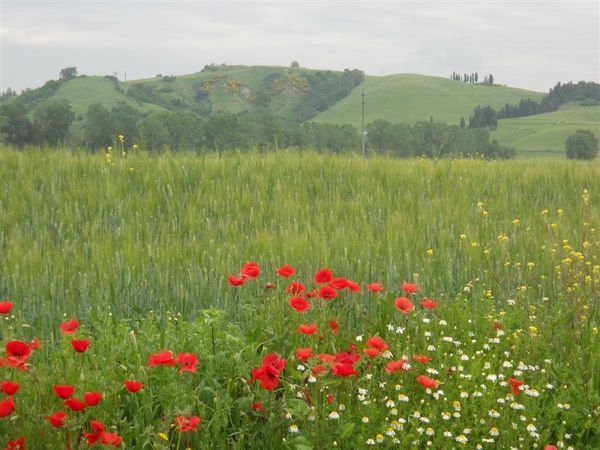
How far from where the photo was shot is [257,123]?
313ft

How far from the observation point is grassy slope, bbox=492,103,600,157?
381 feet

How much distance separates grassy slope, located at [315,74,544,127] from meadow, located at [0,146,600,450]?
130 meters

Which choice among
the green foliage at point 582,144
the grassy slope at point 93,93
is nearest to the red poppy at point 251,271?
the green foliage at point 582,144

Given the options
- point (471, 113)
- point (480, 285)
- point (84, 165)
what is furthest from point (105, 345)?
point (471, 113)

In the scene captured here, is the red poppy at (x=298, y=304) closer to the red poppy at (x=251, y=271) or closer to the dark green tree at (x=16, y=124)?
the red poppy at (x=251, y=271)

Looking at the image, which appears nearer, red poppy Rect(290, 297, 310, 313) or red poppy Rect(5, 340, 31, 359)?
red poppy Rect(5, 340, 31, 359)

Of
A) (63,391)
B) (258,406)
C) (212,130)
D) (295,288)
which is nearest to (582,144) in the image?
(212,130)

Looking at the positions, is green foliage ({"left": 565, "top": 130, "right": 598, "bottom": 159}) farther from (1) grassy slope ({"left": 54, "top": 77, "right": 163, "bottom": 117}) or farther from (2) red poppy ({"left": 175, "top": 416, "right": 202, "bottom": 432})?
(2) red poppy ({"left": 175, "top": 416, "right": 202, "bottom": 432})

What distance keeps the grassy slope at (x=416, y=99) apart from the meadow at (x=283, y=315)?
130073 millimetres

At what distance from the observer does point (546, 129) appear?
128 metres

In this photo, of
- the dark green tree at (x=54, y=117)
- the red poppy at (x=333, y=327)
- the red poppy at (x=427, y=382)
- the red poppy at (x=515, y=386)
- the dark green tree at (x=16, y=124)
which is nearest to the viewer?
the red poppy at (x=427, y=382)

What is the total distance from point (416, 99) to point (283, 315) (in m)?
152

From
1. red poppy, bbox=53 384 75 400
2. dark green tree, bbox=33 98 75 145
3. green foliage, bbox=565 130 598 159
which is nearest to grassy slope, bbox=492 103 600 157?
green foliage, bbox=565 130 598 159

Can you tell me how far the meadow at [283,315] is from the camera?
339 centimetres
